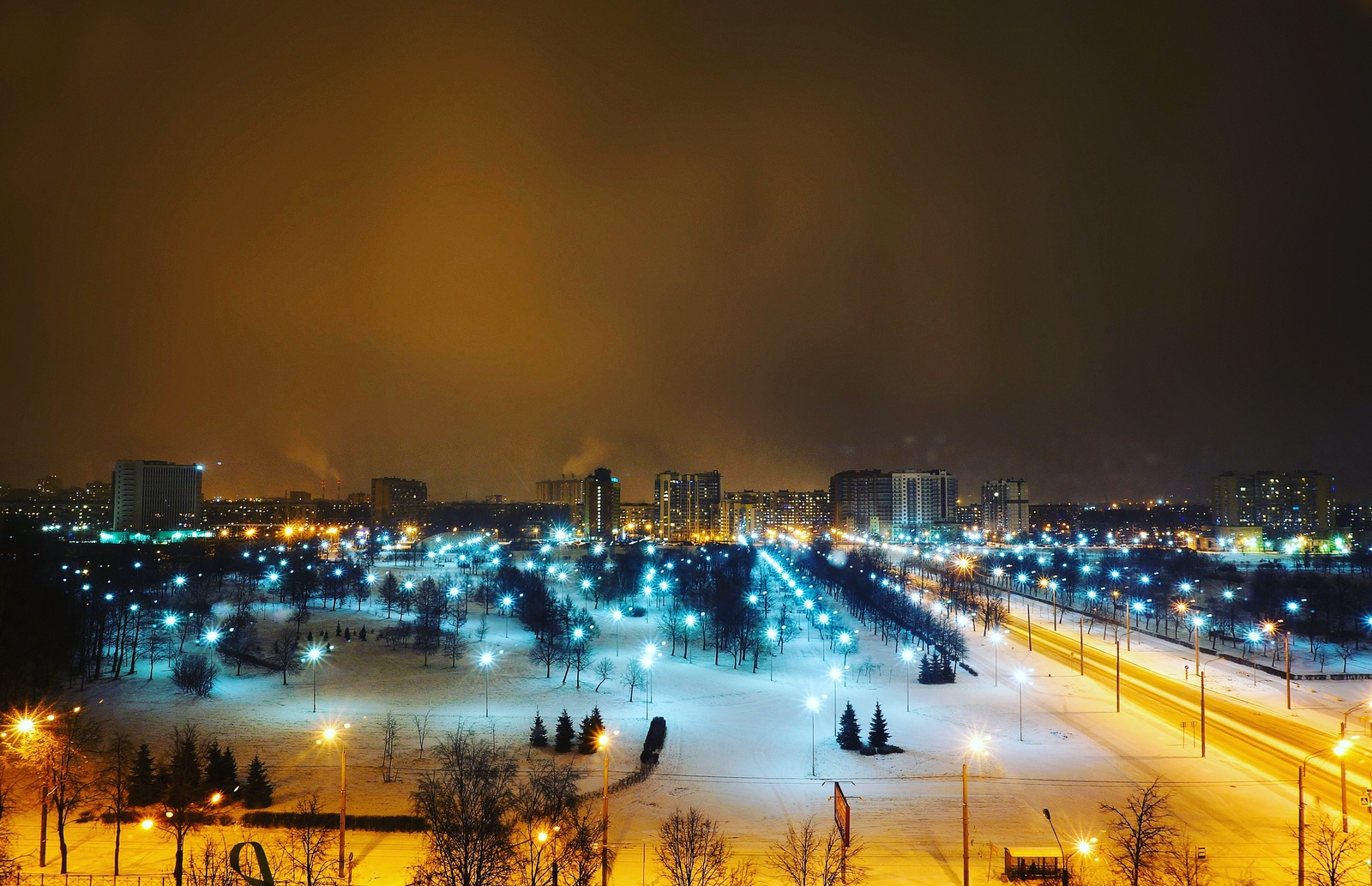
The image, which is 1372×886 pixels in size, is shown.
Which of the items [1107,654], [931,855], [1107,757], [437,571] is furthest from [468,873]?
[437,571]

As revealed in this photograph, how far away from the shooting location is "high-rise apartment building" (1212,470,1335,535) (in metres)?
146

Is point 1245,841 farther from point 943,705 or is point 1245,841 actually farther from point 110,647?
→ point 110,647

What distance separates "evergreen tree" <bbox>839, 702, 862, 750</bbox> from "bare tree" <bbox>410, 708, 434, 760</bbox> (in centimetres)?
1453

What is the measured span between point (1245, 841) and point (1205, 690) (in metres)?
19.3

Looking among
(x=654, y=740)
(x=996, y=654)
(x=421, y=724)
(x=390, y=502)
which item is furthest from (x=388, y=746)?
(x=390, y=502)

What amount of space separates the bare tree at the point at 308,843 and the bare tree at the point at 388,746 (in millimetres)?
2149

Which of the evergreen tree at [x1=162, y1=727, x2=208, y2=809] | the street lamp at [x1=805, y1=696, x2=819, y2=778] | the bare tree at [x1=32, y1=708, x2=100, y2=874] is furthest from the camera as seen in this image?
the street lamp at [x1=805, y1=696, x2=819, y2=778]

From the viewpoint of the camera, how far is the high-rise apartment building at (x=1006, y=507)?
185000 millimetres

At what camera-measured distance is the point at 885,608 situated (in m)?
57.0

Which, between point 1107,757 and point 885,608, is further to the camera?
point 885,608

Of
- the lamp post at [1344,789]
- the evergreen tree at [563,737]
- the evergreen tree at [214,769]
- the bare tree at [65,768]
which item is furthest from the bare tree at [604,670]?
the lamp post at [1344,789]

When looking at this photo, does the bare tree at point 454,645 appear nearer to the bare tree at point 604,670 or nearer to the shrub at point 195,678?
the bare tree at point 604,670

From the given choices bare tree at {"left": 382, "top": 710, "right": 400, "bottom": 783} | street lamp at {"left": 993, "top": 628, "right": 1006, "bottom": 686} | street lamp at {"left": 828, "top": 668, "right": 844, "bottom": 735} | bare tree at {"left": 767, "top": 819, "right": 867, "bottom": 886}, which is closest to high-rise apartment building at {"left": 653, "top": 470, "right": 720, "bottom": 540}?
street lamp at {"left": 993, "top": 628, "right": 1006, "bottom": 686}

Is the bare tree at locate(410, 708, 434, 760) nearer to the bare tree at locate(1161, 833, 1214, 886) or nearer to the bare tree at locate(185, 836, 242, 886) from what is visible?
the bare tree at locate(185, 836, 242, 886)
